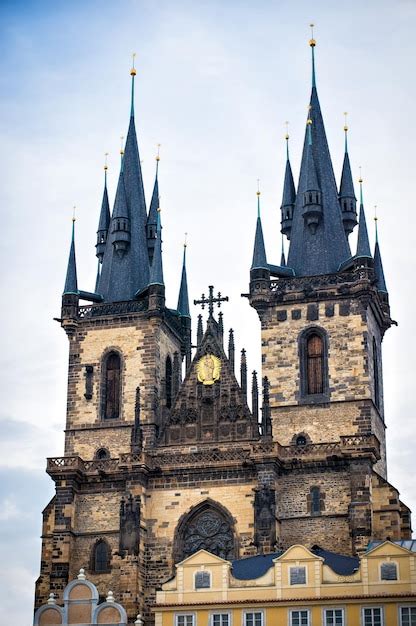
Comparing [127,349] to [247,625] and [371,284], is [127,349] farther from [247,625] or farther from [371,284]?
[247,625]

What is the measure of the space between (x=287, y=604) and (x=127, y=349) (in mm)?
20740

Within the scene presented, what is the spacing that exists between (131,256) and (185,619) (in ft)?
79.6

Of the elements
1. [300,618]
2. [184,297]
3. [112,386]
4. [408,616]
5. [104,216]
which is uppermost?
[104,216]

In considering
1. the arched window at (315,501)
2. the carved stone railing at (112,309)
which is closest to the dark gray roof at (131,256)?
the carved stone railing at (112,309)

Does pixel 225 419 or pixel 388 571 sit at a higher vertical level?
pixel 225 419

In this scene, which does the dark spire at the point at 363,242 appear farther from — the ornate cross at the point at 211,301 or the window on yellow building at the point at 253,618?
the window on yellow building at the point at 253,618

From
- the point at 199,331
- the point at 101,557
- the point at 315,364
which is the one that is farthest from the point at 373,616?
the point at 199,331

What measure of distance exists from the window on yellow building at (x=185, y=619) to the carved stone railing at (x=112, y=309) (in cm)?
2043

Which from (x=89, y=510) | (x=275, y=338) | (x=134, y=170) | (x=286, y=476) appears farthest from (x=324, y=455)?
(x=134, y=170)

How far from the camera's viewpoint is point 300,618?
47156 mm

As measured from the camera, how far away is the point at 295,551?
4925 cm

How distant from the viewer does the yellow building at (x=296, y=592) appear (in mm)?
46656

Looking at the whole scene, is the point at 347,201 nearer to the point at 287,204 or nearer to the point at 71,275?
the point at 287,204

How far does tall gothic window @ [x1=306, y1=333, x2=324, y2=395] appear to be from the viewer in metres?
62.7
